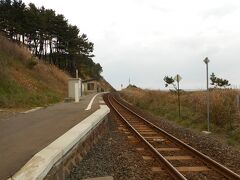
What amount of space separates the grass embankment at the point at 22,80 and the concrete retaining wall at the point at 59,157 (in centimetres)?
1719

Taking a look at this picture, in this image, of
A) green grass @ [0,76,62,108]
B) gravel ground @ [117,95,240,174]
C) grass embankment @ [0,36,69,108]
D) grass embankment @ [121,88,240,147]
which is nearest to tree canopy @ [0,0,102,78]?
grass embankment @ [0,36,69,108]

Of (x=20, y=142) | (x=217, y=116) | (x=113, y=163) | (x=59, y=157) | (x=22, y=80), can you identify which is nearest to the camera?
(x=59, y=157)

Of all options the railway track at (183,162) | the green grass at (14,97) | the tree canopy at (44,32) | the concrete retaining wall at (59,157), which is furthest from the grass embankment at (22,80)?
the concrete retaining wall at (59,157)

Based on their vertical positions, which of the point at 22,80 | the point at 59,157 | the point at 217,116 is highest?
the point at 22,80

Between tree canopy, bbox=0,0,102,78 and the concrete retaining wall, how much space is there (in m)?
49.5

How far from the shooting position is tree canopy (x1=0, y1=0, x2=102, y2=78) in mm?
61750

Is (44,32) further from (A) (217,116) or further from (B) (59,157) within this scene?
(B) (59,157)

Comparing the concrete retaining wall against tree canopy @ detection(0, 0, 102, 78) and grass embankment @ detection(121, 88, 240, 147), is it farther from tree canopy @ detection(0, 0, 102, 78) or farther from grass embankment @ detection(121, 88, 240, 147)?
tree canopy @ detection(0, 0, 102, 78)

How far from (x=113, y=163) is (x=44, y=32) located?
200 ft

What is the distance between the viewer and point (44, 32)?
2721 inches

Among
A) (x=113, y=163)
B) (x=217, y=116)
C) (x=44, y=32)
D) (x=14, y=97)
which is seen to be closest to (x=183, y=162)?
(x=113, y=163)

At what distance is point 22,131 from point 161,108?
20227 millimetres

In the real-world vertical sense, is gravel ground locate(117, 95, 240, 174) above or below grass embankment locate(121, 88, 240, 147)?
below

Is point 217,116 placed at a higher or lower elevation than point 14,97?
lower
